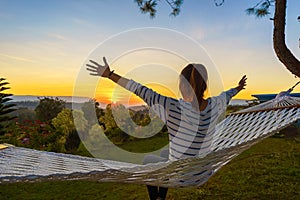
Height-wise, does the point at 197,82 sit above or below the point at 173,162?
above

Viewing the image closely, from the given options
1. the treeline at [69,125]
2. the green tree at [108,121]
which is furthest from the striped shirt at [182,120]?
the green tree at [108,121]

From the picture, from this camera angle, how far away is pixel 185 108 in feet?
5.02

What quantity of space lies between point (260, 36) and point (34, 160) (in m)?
3.25

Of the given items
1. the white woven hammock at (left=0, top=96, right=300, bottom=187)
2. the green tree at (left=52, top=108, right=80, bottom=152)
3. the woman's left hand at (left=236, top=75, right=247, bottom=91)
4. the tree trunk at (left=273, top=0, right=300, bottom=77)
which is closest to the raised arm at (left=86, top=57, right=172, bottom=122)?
the white woven hammock at (left=0, top=96, right=300, bottom=187)

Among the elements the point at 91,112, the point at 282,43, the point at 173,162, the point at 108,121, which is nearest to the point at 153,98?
the point at 173,162

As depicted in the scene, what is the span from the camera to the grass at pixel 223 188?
8.28 ft

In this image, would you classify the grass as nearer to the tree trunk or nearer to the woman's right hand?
the tree trunk

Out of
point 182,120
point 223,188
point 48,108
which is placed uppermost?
point 48,108

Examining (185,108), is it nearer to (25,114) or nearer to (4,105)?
(4,105)

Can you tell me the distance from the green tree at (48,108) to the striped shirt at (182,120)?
290cm

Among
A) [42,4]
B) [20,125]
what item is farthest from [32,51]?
[20,125]

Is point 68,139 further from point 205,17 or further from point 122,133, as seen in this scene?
point 205,17

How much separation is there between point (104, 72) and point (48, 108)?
2.95 meters

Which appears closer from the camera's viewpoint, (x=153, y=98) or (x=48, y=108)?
(x=153, y=98)
